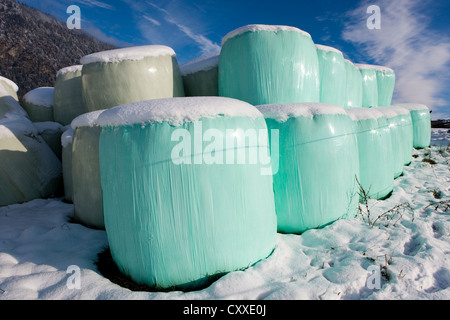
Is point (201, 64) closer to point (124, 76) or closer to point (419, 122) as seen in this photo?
point (124, 76)

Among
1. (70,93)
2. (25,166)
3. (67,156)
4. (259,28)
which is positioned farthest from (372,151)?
(70,93)

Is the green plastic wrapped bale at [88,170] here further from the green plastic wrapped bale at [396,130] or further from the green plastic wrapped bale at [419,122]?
A: the green plastic wrapped bale at [419,122]

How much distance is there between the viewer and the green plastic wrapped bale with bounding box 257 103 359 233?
165 centimetres

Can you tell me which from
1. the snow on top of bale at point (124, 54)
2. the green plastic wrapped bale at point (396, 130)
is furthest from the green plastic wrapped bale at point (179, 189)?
the green plastic wrapped bale at point (396, 130)

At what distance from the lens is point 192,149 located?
44.7 inches

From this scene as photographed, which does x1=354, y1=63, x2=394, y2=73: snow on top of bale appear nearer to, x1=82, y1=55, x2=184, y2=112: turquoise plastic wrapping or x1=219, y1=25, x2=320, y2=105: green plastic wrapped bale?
x1=219, y1=25, x2=320, y2=105: green plastic wrapped bale

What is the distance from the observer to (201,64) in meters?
2.55

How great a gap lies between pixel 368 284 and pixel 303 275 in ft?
0.91

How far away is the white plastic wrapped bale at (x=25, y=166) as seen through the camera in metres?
2.50

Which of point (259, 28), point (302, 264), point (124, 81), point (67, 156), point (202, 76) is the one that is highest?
point (259, 28)

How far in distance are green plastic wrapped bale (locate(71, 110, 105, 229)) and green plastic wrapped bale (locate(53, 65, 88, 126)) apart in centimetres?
154

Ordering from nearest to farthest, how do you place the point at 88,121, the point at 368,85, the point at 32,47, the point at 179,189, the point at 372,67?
the point at 179,189 < the point at 88,121 < the point at 368,85 < the point at 372,67 < the point at 32,47

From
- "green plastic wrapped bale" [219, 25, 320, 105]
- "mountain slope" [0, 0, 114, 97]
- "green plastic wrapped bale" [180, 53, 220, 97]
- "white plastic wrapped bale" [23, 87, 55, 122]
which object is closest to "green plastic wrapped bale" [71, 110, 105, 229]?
"green plastic wrapped bale" [180, 53, 220, 97]

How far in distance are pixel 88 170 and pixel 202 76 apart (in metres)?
1.36
